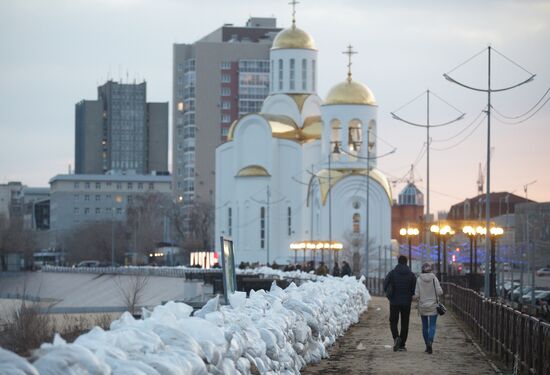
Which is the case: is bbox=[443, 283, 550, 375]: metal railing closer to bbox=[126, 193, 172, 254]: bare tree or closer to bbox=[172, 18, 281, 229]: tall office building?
bbox=[126, 193, 172, 254]: bare tree

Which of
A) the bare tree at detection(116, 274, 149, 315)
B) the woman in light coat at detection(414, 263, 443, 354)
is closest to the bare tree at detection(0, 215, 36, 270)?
the bare tree at detection(116, 274, 149, 315)

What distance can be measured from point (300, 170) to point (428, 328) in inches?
3370

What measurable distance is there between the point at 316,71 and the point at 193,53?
243 ft

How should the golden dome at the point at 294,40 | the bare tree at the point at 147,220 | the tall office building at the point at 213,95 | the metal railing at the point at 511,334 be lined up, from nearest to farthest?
the metal railing at the point at 511,334 < the golden dome at the point at 294,40 < the bare tree at the point at 147,220 < the tall office building at the point at 213,95

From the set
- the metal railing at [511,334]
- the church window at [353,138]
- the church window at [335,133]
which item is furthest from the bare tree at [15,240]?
the metal railing at [511,334]

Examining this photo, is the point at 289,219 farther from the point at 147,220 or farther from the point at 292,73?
the point at 147,220

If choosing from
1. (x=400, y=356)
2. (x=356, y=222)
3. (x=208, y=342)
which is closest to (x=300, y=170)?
(x=356, y=222)

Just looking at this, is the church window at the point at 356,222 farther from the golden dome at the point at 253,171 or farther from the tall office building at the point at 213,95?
the tall office building at the point at 213,95

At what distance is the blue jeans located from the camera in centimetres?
2295

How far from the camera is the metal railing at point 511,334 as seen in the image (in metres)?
16.8

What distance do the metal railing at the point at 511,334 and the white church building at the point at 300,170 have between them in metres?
65.3

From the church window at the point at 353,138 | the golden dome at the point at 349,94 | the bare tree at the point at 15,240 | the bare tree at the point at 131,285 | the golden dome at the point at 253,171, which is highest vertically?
the golden dome at the point at 349,94

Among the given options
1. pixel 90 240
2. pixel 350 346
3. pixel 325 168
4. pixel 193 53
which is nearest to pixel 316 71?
pixel 325 168

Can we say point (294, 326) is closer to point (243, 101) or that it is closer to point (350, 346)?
point (350, 346)
